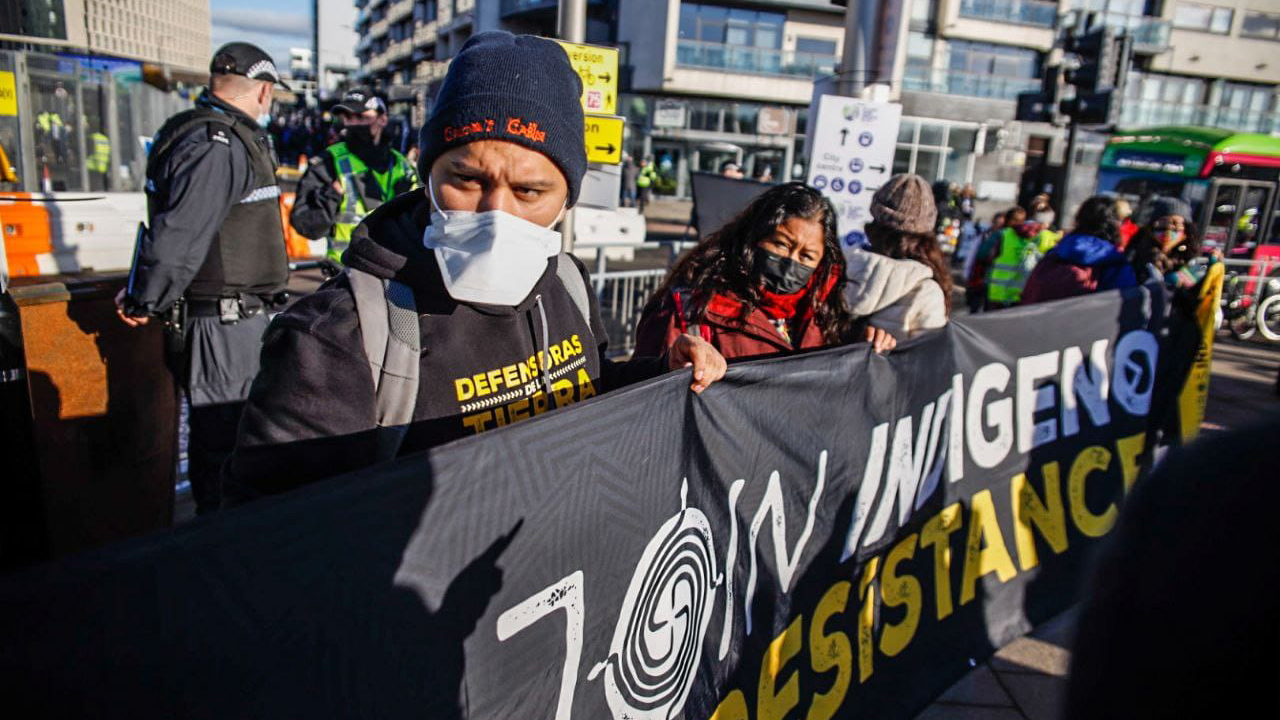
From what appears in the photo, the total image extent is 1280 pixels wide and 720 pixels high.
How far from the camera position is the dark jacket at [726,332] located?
117 inches

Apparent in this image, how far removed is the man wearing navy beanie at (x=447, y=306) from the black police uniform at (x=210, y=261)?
167cm

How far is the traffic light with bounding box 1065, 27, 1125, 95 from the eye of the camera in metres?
9.98

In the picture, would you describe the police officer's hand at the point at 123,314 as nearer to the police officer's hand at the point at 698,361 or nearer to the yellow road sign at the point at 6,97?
the police officer's hand at the point at 698,361

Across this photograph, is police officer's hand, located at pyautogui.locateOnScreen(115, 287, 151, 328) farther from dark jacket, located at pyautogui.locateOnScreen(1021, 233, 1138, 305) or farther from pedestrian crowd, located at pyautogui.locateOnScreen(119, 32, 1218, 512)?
dark jacket, located at pyautogui.locateOnScreen(1021, 233, 1138, 305)

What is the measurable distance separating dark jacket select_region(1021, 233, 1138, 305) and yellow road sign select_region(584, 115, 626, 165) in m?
2.94

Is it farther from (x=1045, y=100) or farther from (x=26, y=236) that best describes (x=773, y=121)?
(x=26, y=236)

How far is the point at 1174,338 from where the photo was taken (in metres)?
4.43

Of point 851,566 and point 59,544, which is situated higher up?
point 851,566

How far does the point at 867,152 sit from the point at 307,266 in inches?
154

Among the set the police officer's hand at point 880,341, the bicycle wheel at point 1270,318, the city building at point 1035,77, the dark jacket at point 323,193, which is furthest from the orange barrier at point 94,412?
the city building at point 1035,77

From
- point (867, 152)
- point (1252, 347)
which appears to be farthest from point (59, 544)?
point (1252, 347)

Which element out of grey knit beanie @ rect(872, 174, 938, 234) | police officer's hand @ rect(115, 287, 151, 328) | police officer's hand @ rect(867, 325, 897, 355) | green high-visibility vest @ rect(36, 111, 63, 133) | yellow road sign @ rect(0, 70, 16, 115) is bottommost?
police officer's hand @ rect(115, 287, 151, 328)

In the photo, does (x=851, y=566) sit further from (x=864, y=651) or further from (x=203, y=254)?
(x=203, y=254)

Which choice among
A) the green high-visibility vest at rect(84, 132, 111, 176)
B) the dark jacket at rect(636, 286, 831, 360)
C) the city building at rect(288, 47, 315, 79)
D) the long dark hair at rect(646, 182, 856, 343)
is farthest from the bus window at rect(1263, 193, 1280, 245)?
the city building at rect(288, 47, 315, 79)
